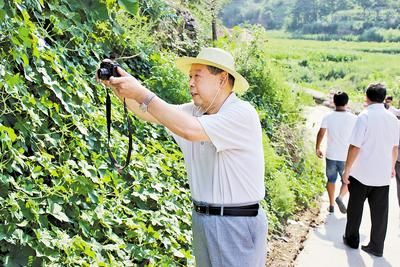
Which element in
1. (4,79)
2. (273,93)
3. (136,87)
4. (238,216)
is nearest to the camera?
(136,87)

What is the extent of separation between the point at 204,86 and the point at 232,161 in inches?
18.0

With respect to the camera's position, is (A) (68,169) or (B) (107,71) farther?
(A) (68,169)

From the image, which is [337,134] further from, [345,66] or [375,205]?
[345,66]

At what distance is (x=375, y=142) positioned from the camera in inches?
Answer: 249

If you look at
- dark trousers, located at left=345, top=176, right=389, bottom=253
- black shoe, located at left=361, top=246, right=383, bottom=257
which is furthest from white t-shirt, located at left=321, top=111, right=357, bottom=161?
black shoe, located at left=361, top=246, right=383, bottom=257

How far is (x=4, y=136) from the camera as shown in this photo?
3.69m

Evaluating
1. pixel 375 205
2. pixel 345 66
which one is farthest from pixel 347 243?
pixel 345 66

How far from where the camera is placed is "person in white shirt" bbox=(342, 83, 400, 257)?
628 centimetres

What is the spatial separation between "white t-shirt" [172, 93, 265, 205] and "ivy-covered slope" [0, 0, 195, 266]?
0.96m

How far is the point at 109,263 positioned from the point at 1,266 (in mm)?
820

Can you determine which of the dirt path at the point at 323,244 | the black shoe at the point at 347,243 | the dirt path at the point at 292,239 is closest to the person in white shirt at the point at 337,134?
the dirt path at the point at 292,239

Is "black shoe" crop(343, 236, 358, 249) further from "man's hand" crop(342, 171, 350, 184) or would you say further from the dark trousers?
"man's hand" crop(342, 171, 350, 184)

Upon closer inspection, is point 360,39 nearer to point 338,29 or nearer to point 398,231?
point 338,29

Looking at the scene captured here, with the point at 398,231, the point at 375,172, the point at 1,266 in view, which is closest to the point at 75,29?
the point at 1,266
